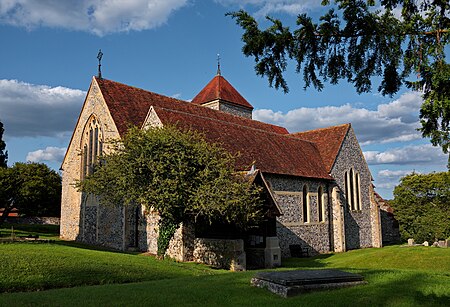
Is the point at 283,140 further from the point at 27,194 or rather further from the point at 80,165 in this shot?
the point at 27,194

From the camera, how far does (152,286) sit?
36.4 ft

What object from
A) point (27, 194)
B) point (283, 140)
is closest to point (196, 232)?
point (283, 140)

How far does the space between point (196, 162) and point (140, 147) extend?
2.43 metres

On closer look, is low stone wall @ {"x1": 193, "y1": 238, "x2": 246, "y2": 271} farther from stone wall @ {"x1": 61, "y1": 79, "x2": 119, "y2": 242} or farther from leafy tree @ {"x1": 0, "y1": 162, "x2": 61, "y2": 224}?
leafy tree @ {"x1": 0, "y1": 162, "x2": 61, "y2": 224}

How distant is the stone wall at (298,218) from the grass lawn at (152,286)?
844cm

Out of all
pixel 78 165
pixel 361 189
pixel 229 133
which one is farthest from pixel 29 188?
pixel 361 189

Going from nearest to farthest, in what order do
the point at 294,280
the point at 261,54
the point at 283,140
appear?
the point at 261,54
the point at 294,280
the point at 283,140

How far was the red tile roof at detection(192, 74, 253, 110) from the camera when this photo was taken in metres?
43.4

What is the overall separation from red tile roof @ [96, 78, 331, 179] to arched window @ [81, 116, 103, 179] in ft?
7.87

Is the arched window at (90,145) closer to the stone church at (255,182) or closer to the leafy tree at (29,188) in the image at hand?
the stone church at (255,182)

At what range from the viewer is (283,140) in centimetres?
2972

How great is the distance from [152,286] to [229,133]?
15.4 metres

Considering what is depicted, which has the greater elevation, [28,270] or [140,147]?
[140,147]

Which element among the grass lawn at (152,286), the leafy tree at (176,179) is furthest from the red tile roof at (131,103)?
the grass lawn at (152,286)
